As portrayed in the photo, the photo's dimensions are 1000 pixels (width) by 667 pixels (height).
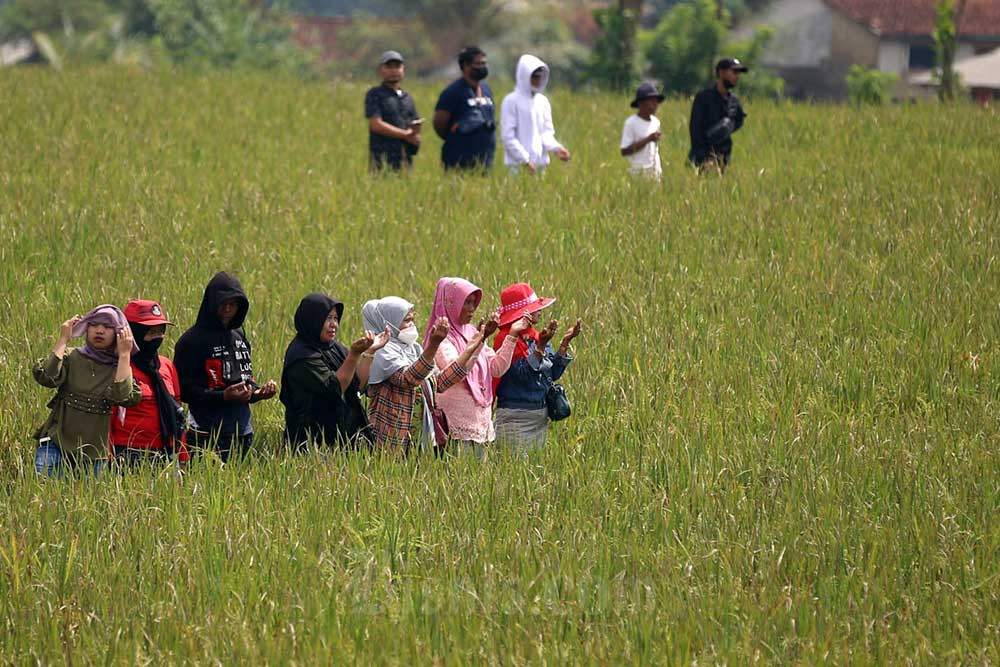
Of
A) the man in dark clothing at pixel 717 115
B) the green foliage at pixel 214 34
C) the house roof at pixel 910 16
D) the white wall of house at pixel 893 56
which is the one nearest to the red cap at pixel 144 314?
the man in dark clothing at pixel 717 115

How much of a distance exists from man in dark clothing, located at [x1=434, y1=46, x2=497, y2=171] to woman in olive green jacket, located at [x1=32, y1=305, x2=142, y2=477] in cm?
679

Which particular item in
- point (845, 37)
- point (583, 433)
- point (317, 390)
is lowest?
point (583, 433)

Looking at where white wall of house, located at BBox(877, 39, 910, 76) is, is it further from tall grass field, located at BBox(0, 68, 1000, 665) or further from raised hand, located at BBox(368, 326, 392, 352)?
raised hand, located at BBox(368, 326, 392, 352)

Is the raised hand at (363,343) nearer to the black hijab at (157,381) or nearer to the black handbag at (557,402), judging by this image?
the black hijab at (157,381)

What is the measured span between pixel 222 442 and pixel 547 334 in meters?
1.69

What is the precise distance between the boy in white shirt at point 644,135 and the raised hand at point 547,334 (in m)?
5.83

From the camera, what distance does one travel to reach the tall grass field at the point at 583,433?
5.46 metres

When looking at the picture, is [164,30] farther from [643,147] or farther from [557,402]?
[557,402]

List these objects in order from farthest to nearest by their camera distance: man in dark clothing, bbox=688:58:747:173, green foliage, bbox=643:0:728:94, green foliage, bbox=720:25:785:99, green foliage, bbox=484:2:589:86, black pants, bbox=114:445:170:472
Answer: green foliage, bbox=484:2:589:86
green foliage, bbox=720:25:785:99
green foliage, bbox=643:0:728:94
man in dark clothing, bbox=688:58:747:173
black pants, bbox=114:445:170:472

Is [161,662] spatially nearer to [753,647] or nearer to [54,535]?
[54,535]

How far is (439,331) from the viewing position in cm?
712

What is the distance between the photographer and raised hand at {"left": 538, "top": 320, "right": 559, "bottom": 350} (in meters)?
7.35

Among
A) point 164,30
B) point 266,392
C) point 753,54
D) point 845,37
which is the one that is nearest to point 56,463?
point 266,392

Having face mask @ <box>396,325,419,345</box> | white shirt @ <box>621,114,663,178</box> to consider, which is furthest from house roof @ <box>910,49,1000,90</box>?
face mask @ <box>396,325,419,345</box>
